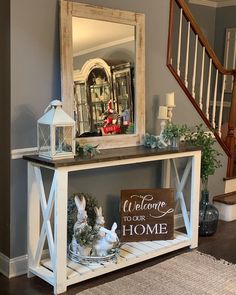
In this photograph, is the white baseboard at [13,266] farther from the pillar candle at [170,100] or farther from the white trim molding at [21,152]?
the pillar candle at [170,100]

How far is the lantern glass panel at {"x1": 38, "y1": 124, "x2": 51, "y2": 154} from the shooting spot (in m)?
2.98

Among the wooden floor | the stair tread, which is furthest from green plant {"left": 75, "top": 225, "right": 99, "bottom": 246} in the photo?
the stair tread

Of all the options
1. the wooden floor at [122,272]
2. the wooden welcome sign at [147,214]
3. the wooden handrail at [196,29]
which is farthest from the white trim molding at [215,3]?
the wooden welcome sign at [147,214]

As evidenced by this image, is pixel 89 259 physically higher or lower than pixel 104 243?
lower

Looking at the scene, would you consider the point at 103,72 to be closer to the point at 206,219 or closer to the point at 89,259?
the point at 89,259

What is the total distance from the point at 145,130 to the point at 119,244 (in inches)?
39.6

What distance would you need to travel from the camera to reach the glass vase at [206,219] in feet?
12.9

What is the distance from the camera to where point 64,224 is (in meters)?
2.79

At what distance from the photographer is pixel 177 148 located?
3.53 m

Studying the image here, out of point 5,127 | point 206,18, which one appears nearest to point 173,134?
point 5,127

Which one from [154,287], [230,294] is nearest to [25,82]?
[154,287]

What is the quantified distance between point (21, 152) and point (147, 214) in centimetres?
114

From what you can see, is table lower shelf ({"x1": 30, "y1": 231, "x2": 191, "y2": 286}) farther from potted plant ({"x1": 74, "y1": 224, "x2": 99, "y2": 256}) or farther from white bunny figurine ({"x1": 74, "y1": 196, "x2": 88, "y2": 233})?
white bunny figurine ({"x1": 74, "y1": 196, "x2": 88, "y2": 233})

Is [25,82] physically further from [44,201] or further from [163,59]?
[163,59]
